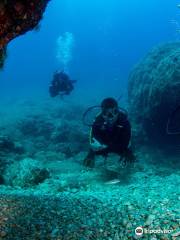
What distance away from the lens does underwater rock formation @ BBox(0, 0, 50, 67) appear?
11.9ft

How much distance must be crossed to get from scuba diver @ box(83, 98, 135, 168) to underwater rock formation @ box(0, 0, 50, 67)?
342 centimetres

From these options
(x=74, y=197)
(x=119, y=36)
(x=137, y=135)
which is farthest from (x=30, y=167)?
(x=119, y=36)

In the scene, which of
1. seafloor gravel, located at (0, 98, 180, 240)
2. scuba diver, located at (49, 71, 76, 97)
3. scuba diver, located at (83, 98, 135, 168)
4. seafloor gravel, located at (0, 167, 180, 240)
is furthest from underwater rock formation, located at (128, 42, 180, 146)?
seafloor gravel, located at (0, 167, 180, 240)

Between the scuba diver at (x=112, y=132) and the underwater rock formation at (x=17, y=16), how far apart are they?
342 centimetres

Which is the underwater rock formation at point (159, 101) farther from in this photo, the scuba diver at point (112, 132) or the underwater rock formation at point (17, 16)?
the underwater rock formation at point (17, 16)

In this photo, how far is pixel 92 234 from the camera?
3.43 metres

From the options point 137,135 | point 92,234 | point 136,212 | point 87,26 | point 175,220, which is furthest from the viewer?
point 87,26

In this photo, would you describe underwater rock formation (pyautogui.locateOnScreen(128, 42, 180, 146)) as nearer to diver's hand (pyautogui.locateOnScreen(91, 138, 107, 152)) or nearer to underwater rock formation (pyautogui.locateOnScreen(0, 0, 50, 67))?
diver's hand (pyautogui.locateOnScreen(91, 138, 107, 152))

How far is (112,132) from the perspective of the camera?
7.21 meters

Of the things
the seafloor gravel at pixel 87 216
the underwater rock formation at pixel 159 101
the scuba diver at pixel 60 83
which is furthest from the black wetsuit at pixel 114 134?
the scuba diver at pixel 60 83

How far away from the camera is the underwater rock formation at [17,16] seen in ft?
11.9

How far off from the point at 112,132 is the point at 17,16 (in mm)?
4093

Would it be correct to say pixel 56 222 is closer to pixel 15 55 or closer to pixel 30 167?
pixel 30 167

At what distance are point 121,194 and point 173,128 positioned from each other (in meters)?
5.44
